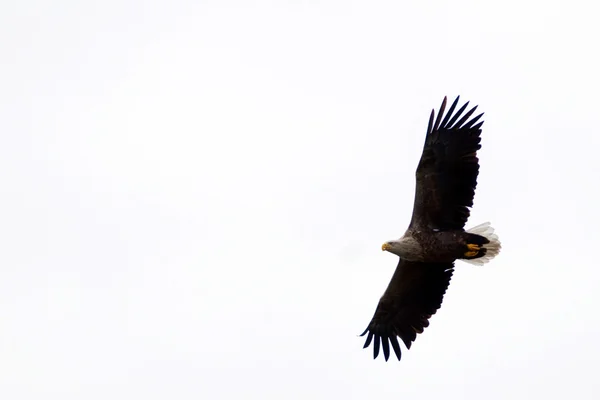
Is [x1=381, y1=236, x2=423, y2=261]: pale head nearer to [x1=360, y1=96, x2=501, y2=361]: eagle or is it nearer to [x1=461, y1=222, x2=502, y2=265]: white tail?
[x1=360, y1=96, x2=501, y2=361]: eagle

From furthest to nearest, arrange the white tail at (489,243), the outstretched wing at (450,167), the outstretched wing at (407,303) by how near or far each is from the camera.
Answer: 1. the outstretched wing at (407,303)
2. the white tail at (489,243)
3. the outstretched wing at (450,167)

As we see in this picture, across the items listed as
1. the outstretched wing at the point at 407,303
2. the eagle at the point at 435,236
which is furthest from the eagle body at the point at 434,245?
the outstretched wing at the point at 407,303

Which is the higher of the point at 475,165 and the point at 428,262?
the point at 475,165

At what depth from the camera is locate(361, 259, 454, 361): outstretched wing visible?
18.8m

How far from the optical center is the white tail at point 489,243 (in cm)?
1812

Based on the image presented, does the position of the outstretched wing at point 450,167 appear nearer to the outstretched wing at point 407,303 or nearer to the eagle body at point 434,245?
the eagle body at point 434,245

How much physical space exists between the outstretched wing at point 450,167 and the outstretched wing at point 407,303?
1.14 meters

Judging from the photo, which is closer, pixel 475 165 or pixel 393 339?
pixel 475 165

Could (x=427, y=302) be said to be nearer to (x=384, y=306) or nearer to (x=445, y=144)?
(x=384, y=306)

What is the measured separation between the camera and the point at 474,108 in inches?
691

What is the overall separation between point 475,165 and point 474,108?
2.58 ft

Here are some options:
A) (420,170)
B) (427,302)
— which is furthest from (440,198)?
(427,302)

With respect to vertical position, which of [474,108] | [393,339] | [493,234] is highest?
[474,108]

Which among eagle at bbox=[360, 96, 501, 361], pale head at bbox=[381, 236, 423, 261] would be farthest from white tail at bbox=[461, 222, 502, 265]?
pale head at bbox=[381, 236, 423, 261]
